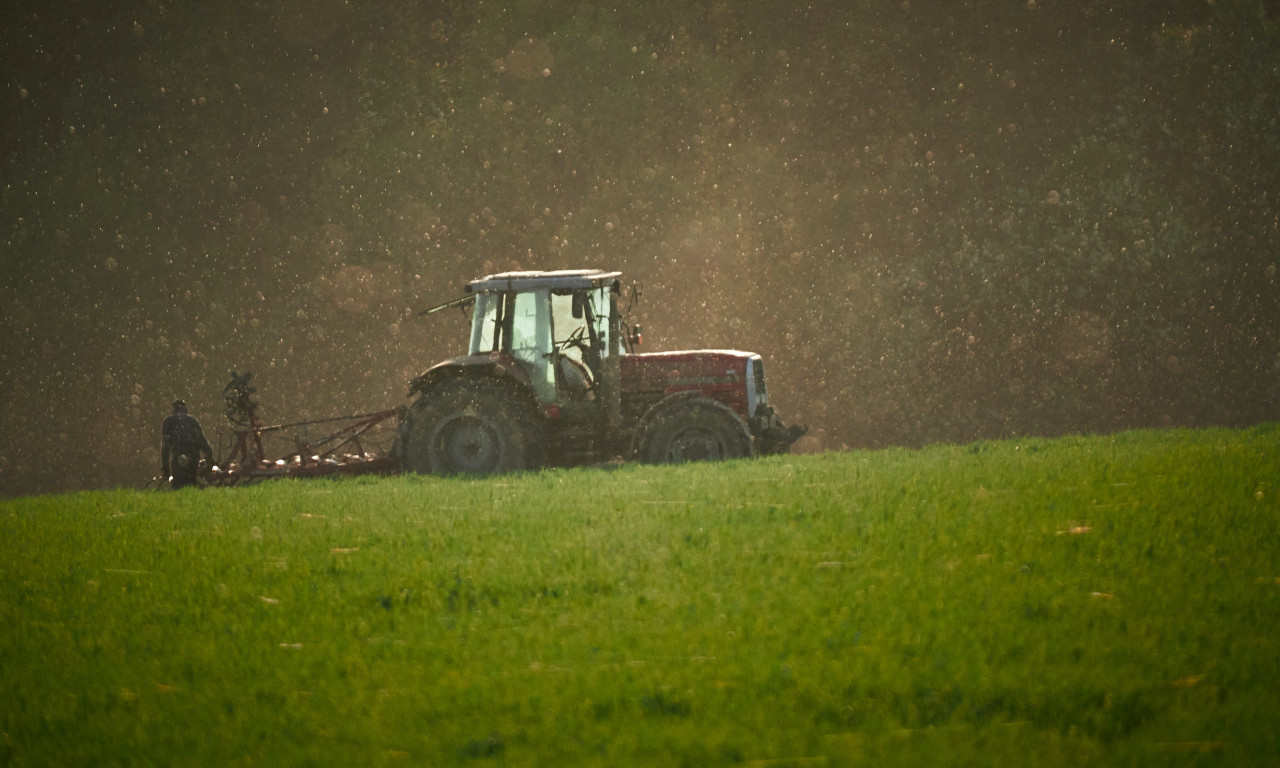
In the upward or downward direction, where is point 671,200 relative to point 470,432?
upward

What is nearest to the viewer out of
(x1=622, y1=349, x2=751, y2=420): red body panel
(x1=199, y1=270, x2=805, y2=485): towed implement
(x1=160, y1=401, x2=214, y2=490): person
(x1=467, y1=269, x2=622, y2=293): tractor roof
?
(x1=199, y1=270, x2=805, y2=485): towed implement

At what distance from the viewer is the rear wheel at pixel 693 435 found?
619 inches

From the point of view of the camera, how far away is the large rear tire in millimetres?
15797

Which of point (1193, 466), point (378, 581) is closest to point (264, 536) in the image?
point (378, 581)

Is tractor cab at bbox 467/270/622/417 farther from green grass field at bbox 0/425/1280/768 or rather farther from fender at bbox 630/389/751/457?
green grass field at bbox 0/425/1280/768

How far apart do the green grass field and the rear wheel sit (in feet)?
13.1

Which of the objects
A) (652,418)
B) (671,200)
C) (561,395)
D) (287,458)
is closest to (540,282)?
(561,395)

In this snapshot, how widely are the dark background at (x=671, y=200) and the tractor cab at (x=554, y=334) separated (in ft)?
57.7

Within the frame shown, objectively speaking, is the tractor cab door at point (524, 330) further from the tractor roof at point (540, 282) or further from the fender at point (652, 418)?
the fender at point (652, 418)

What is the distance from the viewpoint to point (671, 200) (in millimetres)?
36406

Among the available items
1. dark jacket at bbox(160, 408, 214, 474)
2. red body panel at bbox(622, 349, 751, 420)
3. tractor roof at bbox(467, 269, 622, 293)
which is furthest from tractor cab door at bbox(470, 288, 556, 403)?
dark jacket at bbox(160, 408, 214, 474)

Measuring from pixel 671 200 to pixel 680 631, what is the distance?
99.7ft

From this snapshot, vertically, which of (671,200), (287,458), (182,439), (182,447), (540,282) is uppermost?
(671,200)

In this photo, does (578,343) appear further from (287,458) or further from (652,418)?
(287,458)
